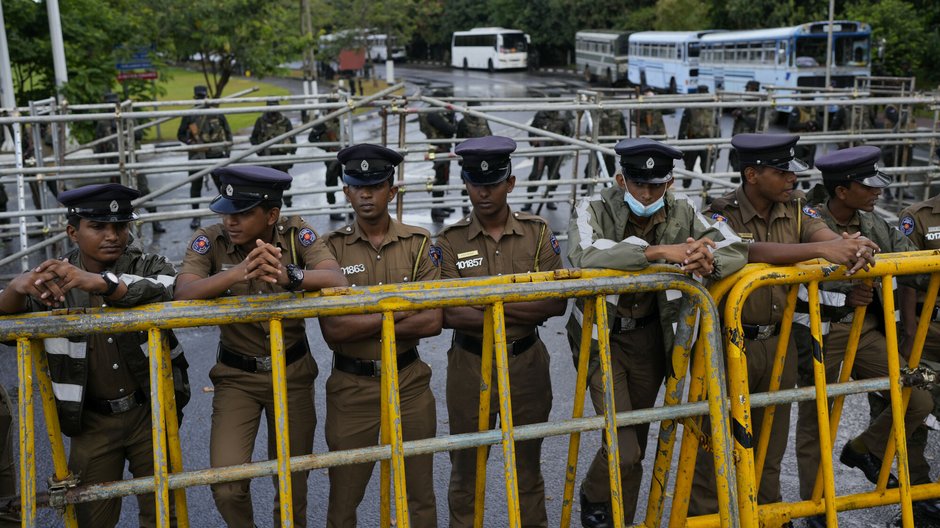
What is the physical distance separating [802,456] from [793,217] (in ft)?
4.17

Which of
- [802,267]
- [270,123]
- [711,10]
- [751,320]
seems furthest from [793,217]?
[711,10]

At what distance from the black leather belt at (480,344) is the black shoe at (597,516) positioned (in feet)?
2.97

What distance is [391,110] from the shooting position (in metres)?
8.41

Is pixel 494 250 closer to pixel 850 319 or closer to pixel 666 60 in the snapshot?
pixel 850 319

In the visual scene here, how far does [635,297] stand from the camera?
4.18m

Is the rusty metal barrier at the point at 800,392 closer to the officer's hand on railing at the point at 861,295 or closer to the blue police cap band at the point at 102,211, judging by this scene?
the officer's hand on railing at the point at 861,295

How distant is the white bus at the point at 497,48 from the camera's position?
192 feet

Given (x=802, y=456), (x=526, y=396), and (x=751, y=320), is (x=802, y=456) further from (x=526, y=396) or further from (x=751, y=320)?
(x=526, y=396)

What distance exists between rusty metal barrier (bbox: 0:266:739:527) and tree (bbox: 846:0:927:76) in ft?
93.7

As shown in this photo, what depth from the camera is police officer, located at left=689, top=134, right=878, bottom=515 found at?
4.27 meters

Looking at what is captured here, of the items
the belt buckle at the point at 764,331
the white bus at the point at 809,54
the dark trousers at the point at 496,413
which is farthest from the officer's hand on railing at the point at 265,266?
the white bus at the point at 809,54

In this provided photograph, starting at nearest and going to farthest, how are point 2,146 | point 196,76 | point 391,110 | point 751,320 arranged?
point 751,320 → point 391,110 → point 2,146 → point 196,76

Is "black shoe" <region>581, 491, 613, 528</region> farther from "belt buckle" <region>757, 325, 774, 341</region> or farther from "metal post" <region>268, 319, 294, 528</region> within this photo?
"metal post" <region>268, 319, 294, 528</region>

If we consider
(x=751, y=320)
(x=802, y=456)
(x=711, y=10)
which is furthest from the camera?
(x=711, y=10)
